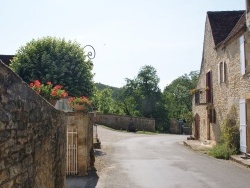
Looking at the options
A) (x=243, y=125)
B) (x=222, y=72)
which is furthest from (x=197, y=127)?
(x=243, y=125)

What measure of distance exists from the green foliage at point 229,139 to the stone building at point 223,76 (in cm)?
55

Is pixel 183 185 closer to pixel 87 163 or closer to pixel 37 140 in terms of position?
pixel 87 163

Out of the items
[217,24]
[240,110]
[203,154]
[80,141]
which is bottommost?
[203,154]

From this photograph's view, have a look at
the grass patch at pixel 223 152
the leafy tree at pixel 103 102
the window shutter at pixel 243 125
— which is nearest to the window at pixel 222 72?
the window shutter at pixel 243 125

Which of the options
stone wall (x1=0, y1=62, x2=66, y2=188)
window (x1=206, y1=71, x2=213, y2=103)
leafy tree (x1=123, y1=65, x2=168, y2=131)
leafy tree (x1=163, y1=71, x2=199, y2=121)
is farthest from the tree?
leafy tree (x1=163, y1=71, x2=199, y2=121)

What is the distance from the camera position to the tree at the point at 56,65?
22.7m

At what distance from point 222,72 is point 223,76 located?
18.1 inches

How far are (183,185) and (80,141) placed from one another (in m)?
3.82

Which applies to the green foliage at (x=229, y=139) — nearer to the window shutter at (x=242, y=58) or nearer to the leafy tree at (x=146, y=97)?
the window shutter at (x=242, y=58)

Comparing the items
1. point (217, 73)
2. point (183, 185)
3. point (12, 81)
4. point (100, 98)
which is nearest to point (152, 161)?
point (183, 185)

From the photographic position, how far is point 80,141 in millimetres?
11391

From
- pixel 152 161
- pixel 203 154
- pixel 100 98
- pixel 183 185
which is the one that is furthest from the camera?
pixel 100 98

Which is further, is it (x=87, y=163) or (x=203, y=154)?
(x=203, y=154)

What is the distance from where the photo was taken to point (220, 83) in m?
20.2
